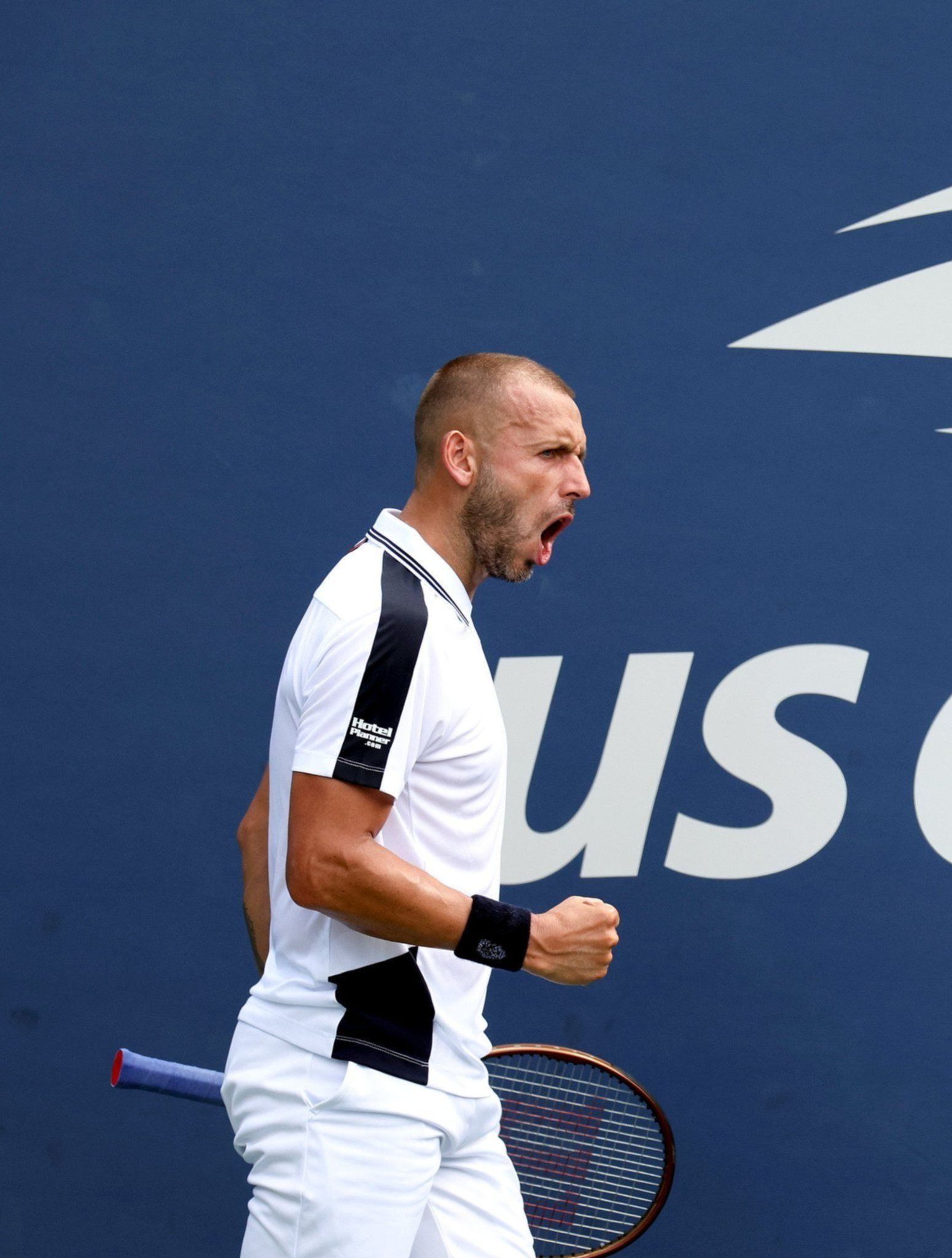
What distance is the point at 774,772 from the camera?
262cm

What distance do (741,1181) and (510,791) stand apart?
2.83 ft

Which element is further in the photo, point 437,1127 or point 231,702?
point 231,702

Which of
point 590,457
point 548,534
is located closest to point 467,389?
point 548,534

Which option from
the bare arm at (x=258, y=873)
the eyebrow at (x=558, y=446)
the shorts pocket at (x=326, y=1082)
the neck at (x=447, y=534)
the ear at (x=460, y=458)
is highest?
the eyebrow at (x=558, y=446)

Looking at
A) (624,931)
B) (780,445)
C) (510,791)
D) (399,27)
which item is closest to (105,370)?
(399,27)

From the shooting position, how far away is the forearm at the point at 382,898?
59.1 inches

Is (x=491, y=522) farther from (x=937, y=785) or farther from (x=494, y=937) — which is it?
(x=937, y=785)

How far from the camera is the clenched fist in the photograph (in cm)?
157

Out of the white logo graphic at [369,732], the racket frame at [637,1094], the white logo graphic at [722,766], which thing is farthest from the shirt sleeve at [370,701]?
the white logo graphic at [722,766]

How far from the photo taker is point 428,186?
2.64 metres

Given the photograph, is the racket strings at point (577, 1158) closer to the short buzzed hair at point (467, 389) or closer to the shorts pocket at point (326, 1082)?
the shorts pocket at point (326, 1082)

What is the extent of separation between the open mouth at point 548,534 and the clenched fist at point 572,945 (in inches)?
18.6

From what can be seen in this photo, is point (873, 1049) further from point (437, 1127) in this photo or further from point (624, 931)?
point (437, 1127)

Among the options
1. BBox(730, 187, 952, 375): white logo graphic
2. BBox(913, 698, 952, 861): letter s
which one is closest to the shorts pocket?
BBox(913, 698, 952, 861): letter s
